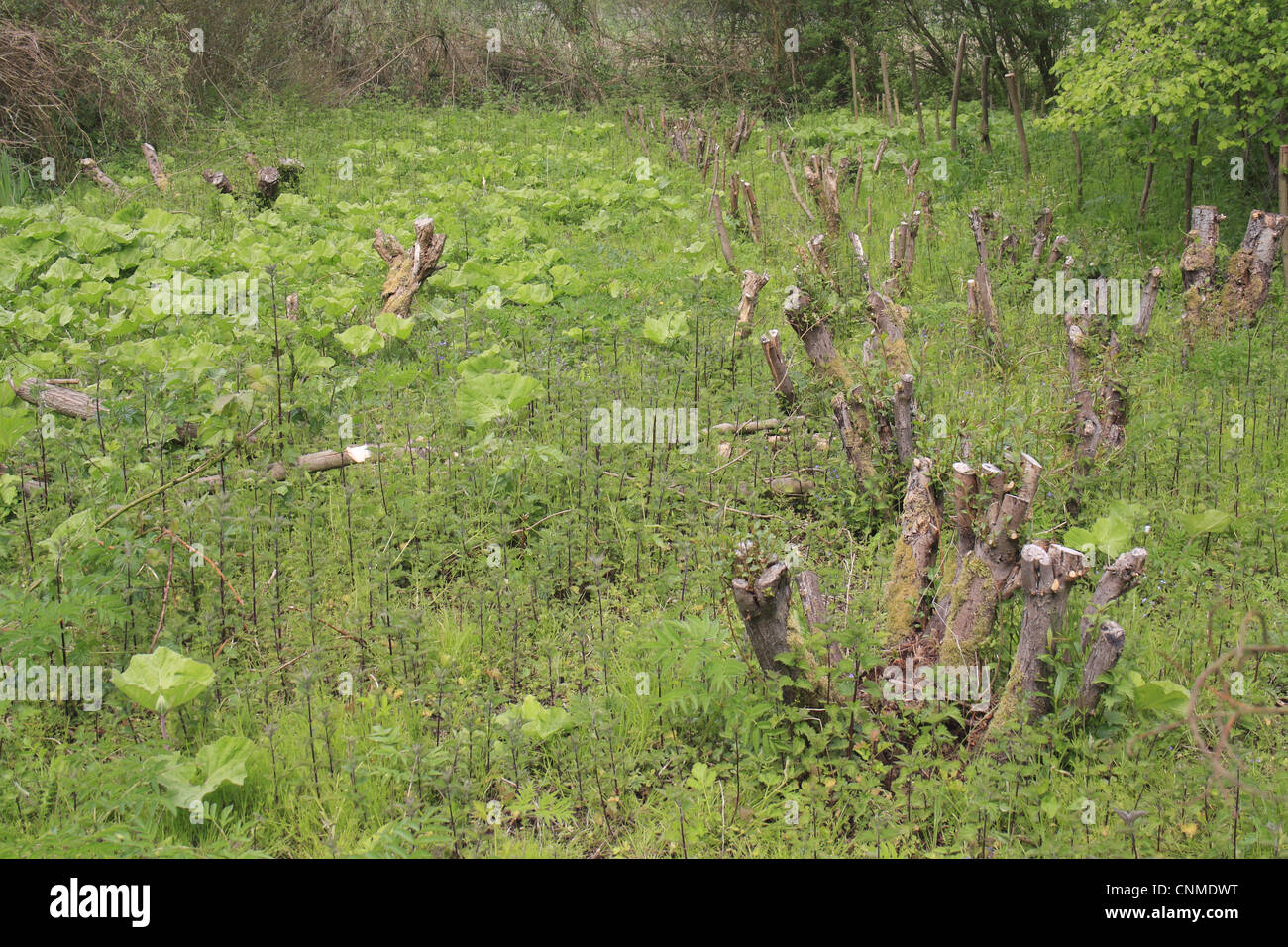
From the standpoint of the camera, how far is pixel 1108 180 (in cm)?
1001

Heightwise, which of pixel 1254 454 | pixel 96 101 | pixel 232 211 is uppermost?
pixel 96 101

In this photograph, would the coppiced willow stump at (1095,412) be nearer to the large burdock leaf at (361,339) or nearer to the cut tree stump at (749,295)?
the cut tree stump at (749,295)

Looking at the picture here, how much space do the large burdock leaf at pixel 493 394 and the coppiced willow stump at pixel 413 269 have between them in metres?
1.99

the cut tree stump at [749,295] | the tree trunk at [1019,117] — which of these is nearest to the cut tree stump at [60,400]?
the cut tree stump at [749,295]

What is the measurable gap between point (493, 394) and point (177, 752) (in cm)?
255

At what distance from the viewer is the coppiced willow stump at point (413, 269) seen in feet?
22.9

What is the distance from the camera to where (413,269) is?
23.4ft

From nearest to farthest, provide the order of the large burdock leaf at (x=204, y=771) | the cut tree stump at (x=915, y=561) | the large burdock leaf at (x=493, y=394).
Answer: the large burdock leaf at (x=204, y=771) < the cut tree stump at (x=915, y=561) < the large burdock leaf at (x=493, y=394)

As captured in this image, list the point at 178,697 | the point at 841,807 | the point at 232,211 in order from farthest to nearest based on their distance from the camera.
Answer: the point at 232,211
the point at 178,697
the point at 841,807

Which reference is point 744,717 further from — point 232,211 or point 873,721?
point 232,211

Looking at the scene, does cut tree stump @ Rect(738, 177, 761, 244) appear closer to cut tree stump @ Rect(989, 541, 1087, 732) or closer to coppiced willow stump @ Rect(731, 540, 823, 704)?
coppiced willow stump @ Rect(731, 540, 823, 704)

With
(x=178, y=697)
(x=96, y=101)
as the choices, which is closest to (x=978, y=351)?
(x=178, y=697)

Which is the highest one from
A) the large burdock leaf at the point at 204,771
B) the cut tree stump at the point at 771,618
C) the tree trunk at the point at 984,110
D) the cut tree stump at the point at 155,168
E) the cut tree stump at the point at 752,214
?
the tree trunk at the point at 984,110

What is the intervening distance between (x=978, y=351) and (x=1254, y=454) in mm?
1825
